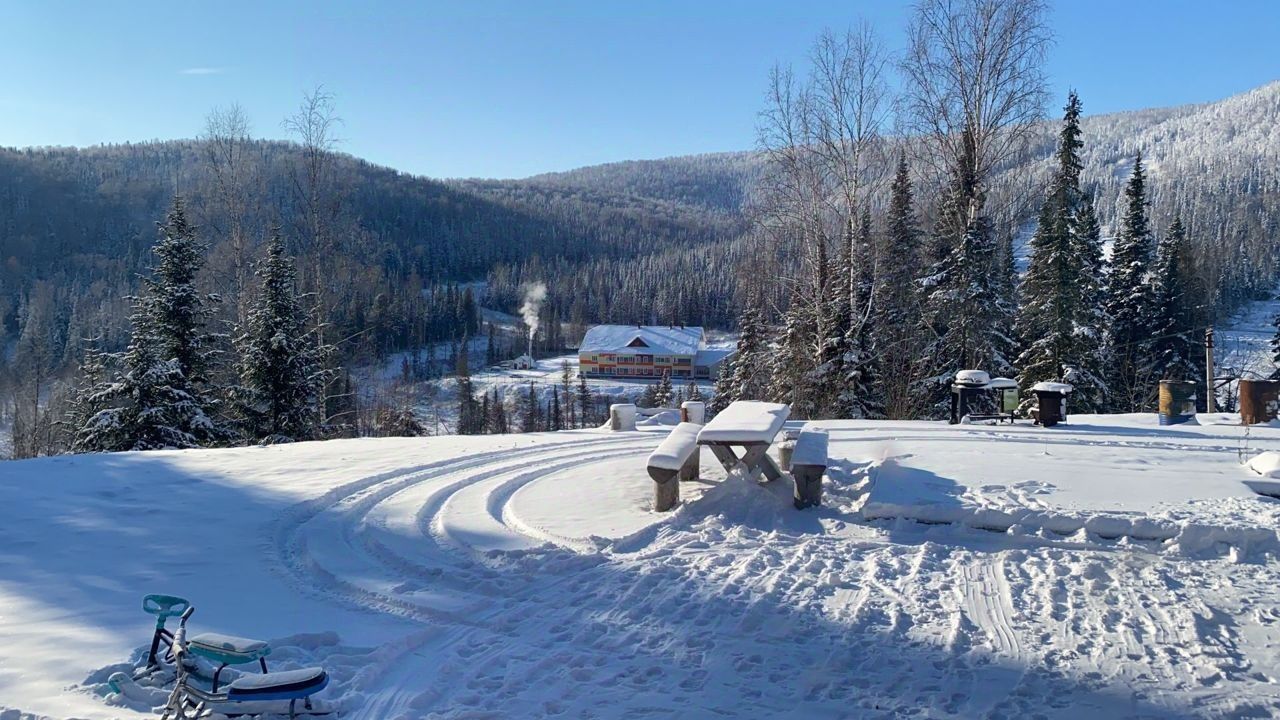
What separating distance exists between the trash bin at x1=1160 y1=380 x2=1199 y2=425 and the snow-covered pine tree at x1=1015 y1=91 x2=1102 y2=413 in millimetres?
12645

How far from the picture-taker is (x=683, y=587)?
5.65 metres

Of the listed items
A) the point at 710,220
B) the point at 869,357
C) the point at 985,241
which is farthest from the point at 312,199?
the point at 710,220

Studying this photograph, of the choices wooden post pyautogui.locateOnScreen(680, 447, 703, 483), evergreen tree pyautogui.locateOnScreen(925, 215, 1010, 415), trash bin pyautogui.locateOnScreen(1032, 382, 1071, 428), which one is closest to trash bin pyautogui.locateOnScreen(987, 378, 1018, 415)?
trash bin pyautogui.locateOnScreen(1032, 382, 1071, 428)

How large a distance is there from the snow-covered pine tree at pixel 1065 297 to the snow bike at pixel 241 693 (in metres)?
25.5

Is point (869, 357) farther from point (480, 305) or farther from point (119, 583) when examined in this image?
point (480, 305)

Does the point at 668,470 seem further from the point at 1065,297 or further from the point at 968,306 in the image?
the point at 1065,297

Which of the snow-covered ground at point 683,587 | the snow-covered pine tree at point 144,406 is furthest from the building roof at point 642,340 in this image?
the snow-covered ground at point 683,587

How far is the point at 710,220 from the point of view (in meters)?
192

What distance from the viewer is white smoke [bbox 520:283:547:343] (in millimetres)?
129500

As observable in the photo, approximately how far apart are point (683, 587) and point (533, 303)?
131952 millimetres

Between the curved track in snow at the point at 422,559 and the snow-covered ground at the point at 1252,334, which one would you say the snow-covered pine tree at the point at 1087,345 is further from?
the snow-covered ground at the point at 1252,334

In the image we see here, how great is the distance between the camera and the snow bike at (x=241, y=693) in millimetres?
3482

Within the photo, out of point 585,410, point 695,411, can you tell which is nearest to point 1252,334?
point 585,410

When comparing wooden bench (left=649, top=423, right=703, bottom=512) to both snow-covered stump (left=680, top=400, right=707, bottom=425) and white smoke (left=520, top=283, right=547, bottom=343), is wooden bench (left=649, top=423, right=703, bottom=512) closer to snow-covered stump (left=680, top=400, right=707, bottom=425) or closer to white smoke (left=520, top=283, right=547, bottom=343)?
snow-covered stump (left=680, top=400, right=707, bottom=425)
